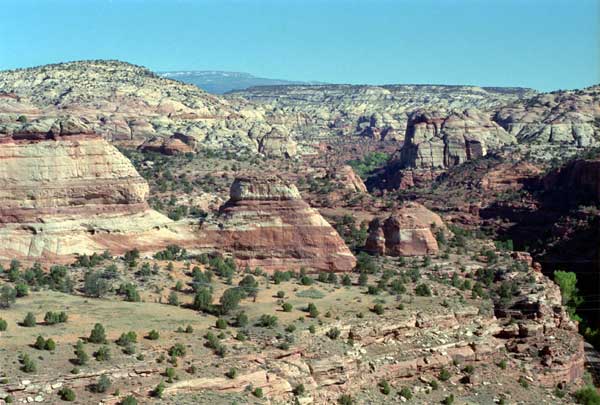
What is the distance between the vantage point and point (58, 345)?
35.2 metres

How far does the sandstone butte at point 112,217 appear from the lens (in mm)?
45906

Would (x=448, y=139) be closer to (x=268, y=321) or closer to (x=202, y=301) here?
(x=202, y=301)

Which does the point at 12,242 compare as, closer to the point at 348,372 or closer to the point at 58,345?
the point at 58,345

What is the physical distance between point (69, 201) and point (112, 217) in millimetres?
2332

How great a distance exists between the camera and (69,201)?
46938mm

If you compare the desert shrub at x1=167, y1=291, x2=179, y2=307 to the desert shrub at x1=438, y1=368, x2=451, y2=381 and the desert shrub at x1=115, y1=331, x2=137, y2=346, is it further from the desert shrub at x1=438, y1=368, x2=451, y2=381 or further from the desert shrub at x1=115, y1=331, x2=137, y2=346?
the desert shrub at x1=438, y1=368, x2=451, y2=381

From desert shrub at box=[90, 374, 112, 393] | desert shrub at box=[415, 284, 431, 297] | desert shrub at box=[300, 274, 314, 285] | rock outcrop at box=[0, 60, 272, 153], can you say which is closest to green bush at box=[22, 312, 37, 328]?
desert shrub at box=[90, 374, 112, 393]

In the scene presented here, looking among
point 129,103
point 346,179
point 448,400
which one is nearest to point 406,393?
point 448,400

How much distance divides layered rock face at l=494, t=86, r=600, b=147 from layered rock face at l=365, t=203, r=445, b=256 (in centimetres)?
6829

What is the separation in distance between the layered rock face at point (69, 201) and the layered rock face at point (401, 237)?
47.9 ft

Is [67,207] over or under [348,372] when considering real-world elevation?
over

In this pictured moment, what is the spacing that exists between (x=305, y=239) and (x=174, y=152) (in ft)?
161

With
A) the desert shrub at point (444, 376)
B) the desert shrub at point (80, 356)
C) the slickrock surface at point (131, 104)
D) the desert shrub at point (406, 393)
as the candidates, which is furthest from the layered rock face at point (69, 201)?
→ the slickrock surface at point (131, 104)

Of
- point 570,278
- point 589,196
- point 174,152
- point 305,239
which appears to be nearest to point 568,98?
point 589,196
